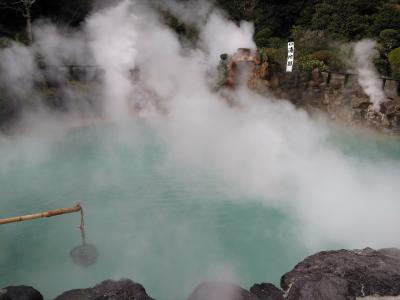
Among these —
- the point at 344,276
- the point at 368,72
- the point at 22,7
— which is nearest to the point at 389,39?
the point at 368,72

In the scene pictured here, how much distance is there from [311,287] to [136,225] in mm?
3147

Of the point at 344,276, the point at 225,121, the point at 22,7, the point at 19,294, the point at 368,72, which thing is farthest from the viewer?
the point at 22,7

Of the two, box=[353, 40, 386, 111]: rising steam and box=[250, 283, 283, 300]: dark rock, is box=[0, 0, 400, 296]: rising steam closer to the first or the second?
box=[353, 40, 386, 111]: rising steam

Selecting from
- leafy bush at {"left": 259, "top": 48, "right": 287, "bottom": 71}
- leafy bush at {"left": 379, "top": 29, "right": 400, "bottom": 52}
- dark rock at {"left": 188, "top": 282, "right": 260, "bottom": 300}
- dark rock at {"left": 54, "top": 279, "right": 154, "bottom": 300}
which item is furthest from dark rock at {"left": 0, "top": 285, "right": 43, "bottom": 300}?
leafy bush at {"left": 379, "top": 29, "right": 400, "bottom": 52}

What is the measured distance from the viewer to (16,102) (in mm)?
11422

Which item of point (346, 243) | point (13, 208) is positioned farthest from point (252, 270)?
point (13, 208)

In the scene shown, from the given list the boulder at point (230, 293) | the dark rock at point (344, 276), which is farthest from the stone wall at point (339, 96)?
the boulder at point (230, 293)

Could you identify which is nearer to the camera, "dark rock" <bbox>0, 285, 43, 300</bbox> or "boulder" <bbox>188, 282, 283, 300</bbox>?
"dark rock" <bbox>0, 285, 43, 300</bbox>

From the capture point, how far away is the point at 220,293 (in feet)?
15.4

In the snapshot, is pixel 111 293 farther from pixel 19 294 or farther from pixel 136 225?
pixel 136 225

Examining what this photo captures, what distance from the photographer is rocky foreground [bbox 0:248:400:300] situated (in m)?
4.49

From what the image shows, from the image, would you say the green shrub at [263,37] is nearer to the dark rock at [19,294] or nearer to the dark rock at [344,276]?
the dark rock at [344,276]

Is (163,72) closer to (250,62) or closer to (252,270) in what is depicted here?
(250,62)

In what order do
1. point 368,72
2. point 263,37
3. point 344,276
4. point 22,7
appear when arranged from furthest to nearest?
1. point 263,37
2. point 22,7
3. point 368,72
4. point 344,276
